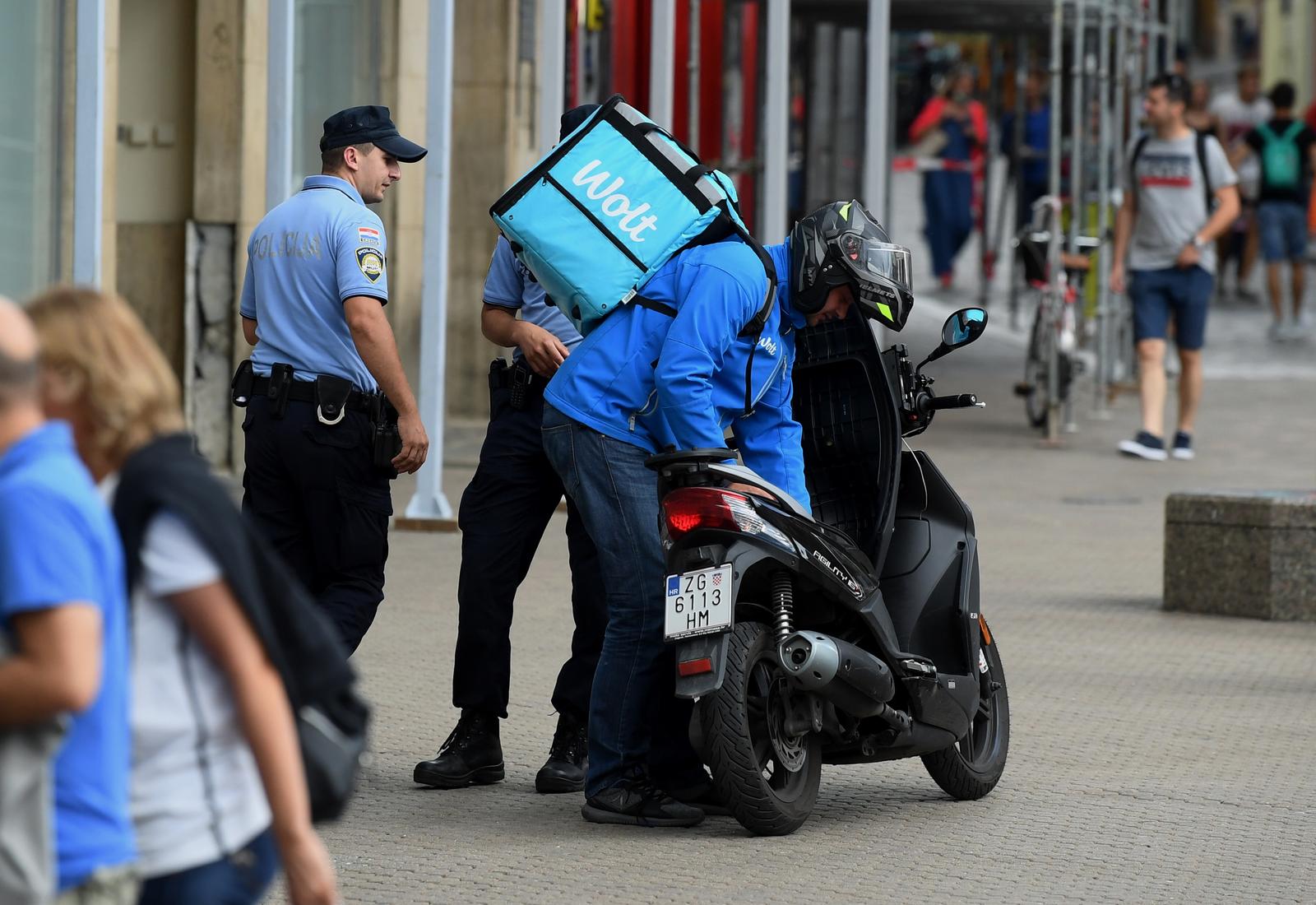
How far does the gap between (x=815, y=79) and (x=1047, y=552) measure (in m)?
10.3

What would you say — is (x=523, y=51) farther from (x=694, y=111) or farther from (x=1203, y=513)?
(x=1203, y=513)

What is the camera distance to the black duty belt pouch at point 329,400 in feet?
19.4

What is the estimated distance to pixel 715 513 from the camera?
528 centimetres

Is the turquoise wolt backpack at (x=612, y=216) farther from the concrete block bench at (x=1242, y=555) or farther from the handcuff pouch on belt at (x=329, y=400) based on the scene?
the concrete block bench at (x=1242, y=555)

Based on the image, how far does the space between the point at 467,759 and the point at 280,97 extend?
4403 millimetres

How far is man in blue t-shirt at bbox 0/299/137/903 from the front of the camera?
8.45 ft

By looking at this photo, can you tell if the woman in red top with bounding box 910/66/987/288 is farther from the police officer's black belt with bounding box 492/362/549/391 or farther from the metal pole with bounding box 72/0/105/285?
the police officer's black belt with bounding box 492/362/549/391

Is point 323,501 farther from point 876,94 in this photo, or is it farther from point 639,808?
point 876,94

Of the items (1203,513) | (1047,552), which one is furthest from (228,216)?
(1203,513)

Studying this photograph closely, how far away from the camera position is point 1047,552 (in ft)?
35.4

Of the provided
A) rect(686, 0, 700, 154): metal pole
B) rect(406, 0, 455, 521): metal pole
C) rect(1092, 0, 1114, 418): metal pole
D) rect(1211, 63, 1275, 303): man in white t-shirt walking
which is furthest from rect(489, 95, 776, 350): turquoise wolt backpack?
rect(1211, 63, 1275, 303): man in white t-shirt walking

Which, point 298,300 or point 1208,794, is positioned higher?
point 298,300

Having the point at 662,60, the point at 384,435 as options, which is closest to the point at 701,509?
the point at 384,435

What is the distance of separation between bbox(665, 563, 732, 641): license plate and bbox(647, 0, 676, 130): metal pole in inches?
256
